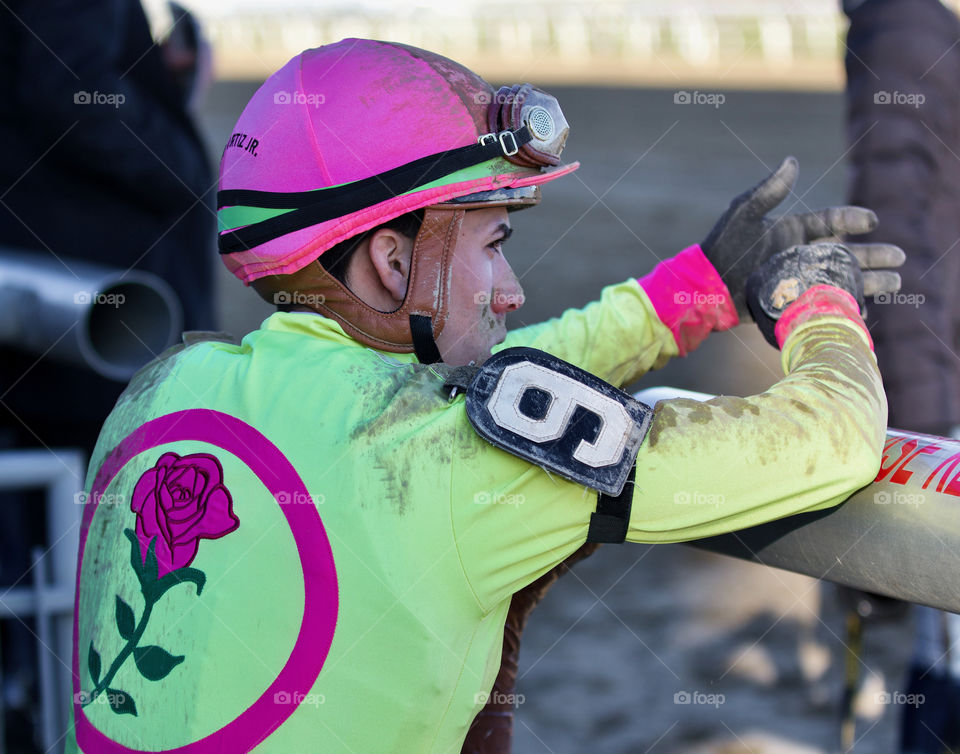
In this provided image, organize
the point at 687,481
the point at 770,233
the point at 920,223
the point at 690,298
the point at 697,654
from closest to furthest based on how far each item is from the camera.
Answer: the point at 687,481, the point at 770,233, the point at 690,298, the point at 920,223, the point at 697,654

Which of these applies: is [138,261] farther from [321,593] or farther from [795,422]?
[795,422]

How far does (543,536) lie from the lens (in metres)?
1.30

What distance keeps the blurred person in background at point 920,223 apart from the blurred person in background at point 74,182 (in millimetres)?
2237

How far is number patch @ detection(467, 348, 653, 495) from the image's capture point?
49.5 inches

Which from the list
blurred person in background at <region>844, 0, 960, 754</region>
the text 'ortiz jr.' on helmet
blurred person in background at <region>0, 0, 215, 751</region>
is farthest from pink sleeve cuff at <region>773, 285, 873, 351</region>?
blurred person in background at <region>0, 0, 215, 751</region>

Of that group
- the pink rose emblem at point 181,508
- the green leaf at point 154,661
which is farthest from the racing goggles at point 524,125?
the green leaf at point 154,661

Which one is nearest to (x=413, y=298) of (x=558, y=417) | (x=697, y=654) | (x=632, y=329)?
(x=558, y=417)

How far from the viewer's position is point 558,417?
4.19 ft

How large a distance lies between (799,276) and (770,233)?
35 centimetres

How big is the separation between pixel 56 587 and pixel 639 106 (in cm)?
1241

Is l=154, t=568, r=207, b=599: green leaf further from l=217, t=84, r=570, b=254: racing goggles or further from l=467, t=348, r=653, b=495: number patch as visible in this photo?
l=217, t=84, r=570, b=254: racing goggles

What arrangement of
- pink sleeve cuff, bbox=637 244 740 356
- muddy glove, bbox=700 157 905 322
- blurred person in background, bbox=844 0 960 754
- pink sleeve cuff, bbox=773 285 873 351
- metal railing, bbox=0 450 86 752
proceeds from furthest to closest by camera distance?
blurred person in background, bbox=844 0 960 754 < metal railing, bbox=0 450 86 752 < pink sleeve cuff, bbox=637 244 740 356 < muddy glove, bbox=700 157 905 322 < pink sleeve cuff, bbox=773 285 873 351

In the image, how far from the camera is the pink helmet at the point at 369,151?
1.54 m

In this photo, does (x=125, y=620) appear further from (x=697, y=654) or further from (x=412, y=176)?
(x=697, y=654)
